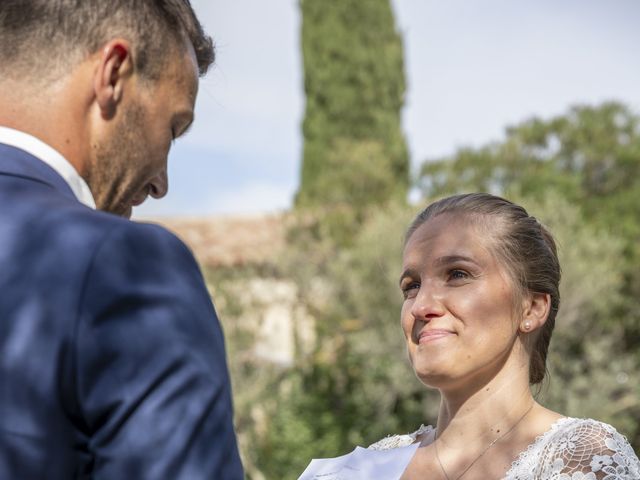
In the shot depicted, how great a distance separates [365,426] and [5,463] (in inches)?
441

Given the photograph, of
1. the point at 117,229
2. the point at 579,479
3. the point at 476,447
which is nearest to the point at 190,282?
the point at 117,229

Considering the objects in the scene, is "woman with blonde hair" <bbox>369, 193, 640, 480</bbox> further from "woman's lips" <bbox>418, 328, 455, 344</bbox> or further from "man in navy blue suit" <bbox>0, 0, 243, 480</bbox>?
"man in navy blue suit" <bbox>0, 0, 243, 480</bbox>

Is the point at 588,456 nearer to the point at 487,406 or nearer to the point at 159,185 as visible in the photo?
the point at 487,406

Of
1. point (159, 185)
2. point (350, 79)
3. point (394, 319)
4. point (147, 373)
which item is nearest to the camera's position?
point (147, 373)

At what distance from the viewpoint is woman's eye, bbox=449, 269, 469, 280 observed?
2.74 m

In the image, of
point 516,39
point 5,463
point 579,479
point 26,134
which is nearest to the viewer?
point 5,463

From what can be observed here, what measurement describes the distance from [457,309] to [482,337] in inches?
4.1

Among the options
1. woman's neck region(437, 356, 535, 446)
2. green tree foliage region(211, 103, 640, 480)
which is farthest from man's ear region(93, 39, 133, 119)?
green tree foliage region(211, 103, 640, 480)

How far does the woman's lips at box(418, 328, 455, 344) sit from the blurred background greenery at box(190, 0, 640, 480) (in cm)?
872

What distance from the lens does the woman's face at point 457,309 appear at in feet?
8.69

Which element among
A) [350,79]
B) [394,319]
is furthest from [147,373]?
[350,79]

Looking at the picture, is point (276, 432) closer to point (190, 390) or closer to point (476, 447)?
point (476, 447)

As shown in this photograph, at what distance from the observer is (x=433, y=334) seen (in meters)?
2.67

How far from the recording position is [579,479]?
7.68 ft
